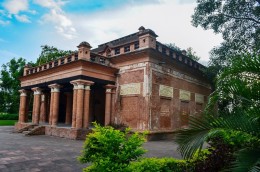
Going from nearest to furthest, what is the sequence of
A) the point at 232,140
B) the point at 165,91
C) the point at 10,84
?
the point at 232,140
the point at 165,91
the point at 10,84

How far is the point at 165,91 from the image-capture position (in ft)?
53.2

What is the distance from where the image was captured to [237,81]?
3910 mm

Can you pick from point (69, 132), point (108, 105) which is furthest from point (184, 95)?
point (69, 132)

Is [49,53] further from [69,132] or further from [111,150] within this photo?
[111,150]

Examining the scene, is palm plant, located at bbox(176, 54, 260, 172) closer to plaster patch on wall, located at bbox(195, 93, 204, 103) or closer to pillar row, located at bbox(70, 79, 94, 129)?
pillar row, located at bbox(70, 79, 94, 129)

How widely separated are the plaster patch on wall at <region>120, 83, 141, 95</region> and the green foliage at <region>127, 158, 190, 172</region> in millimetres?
9753

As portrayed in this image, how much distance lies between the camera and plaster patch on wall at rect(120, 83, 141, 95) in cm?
1536

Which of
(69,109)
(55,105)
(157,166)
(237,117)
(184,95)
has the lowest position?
(157,166)

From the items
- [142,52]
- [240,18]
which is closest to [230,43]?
[240,18]

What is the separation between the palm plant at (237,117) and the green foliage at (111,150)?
1.09m

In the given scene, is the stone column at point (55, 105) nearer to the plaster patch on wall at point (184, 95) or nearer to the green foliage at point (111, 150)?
the plaster patch on wall at point (184, 95)

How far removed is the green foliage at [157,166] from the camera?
4500 mm

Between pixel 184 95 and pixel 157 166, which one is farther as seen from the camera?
pixel 184 95

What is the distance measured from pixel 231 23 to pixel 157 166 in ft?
51.8
